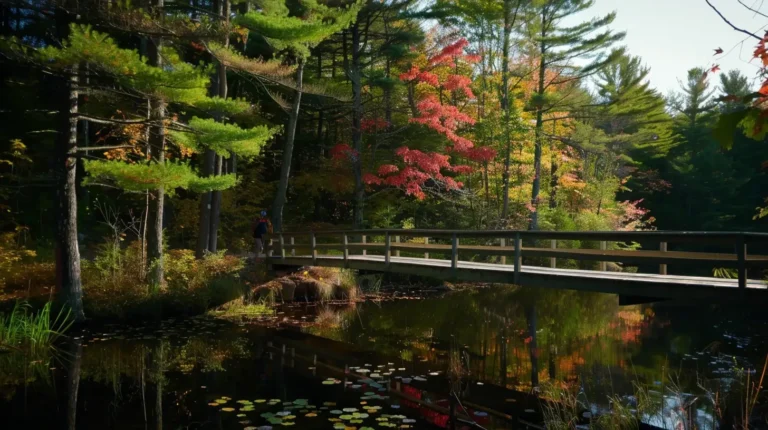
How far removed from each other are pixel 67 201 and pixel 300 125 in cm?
1509

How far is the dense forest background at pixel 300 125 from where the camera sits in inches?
433

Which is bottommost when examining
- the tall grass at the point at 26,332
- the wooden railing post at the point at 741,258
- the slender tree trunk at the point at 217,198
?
the tall grass at the point at 26,332

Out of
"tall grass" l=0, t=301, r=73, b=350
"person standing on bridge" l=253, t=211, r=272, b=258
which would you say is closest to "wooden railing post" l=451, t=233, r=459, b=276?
"tall grass" l=0, t=301, r=73, b=350

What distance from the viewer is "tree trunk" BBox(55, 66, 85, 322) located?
34.6ft

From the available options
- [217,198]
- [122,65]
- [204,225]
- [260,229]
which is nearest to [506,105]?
[260,229]

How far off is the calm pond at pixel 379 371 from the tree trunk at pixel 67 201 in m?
0.97

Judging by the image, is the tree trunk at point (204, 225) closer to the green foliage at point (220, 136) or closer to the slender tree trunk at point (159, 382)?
the green foliage at point (220, 136)

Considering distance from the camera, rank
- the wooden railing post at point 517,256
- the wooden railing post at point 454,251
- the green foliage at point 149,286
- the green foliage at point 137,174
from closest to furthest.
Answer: the wooden railing post at point 517,256 → the green foliage at point 137,174 → the wooden railing post at point 454,251 → the green foliage at point 149,286

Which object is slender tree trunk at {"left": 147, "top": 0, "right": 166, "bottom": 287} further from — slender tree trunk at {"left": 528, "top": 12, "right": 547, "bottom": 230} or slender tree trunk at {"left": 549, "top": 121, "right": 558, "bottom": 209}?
slender tree trunk at {"left": 549, "top": 121, "right": 558, "bottom": 209}

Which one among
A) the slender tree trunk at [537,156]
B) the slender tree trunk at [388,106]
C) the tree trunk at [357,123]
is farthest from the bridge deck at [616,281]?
the slender tree trunk at [537,156]

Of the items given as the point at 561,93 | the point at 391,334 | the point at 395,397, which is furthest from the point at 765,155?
the point at 395,397

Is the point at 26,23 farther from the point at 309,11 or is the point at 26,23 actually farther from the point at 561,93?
the point at 561,93

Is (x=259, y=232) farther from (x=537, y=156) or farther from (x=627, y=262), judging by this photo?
(x=537, y=156)

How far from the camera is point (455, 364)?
838cm
